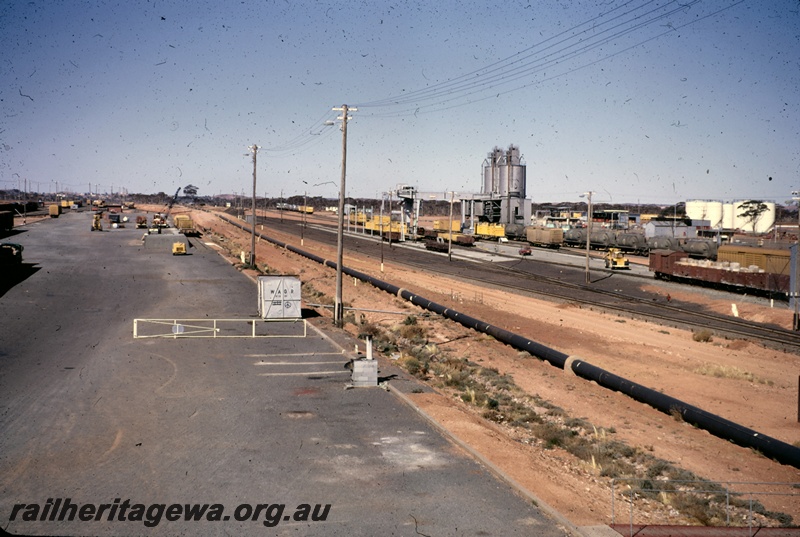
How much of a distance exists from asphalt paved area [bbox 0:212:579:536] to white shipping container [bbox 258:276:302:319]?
3.07 metres

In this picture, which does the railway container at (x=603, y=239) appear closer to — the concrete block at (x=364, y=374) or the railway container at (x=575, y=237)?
the railway container at (x=575, y=237)

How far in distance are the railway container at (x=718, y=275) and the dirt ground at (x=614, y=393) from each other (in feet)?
11.9

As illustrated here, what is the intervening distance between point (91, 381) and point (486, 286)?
133ft

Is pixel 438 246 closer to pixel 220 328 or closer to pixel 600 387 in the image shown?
pixel 220 328

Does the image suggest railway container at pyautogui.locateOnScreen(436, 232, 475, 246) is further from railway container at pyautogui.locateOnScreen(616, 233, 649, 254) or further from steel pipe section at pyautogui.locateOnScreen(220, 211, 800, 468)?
steel pipe section at pyautogui.locateOnScreen(220, 211, 800, 468)

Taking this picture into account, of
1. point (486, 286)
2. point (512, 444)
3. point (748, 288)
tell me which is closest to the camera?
point (512, 444)

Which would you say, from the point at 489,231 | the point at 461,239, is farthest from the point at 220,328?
the point at 489,231

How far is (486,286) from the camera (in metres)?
57.2

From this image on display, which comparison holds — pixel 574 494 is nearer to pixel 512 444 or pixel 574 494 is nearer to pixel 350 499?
pixel 512 444

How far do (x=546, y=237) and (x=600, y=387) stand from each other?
230 ft

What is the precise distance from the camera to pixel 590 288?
5609 cm

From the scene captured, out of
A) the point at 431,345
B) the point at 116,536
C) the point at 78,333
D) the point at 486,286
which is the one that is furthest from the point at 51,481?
the point at 486,286

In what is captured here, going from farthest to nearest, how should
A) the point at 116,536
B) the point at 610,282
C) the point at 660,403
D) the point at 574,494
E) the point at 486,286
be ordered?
the point at 610,282
the point at 486,286
the point at 660,403
the point at 574,494
the point at 116,536

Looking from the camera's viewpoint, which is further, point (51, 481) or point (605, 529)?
point (51, 481)
